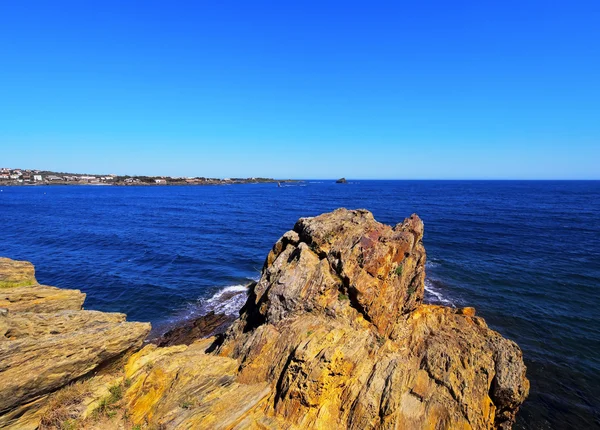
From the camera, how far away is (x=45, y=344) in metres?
13.6

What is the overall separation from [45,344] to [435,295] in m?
34.5

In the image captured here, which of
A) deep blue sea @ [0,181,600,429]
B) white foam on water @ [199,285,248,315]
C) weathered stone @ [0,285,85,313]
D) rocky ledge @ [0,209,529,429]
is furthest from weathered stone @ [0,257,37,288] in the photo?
white foam on water @ [199,285,248,315]

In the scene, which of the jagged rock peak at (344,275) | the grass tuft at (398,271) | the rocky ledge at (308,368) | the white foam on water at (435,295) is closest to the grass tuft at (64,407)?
the rocky ledge at (308,368)

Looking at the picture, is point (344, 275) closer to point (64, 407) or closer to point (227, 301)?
point (64, 407)

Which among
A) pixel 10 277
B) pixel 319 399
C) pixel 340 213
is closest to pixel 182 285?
pixel 10 277

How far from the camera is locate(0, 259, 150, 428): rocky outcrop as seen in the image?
1227cm

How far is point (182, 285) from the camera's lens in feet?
127

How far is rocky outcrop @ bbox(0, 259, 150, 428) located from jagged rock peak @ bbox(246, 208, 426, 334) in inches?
300

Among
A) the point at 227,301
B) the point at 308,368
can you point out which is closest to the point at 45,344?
the point at 308,368

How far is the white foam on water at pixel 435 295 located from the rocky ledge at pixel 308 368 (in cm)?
1297

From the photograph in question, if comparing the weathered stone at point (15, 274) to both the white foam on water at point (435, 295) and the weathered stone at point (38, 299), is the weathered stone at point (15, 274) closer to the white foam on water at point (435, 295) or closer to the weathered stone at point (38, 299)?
the weathered stone at point (38, 299)

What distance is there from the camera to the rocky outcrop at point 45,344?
1227cm

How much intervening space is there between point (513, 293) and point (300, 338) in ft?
102

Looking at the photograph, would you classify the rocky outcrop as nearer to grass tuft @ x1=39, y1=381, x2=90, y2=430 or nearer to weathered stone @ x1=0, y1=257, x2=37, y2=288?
grass tuft @ x1=39, y1=381, x2=90, y2=430
